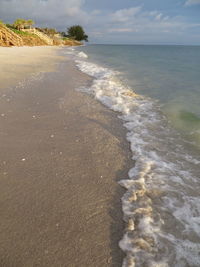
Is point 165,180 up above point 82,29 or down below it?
below

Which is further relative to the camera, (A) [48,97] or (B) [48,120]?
(A) [48,97]

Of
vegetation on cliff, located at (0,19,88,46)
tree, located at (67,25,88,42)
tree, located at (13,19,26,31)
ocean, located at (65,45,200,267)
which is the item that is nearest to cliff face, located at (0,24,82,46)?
vegetation on cliff, located at (0,19,88,46)

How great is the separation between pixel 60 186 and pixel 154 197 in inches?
64.7

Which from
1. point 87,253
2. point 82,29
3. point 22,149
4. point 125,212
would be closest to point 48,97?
point 22,149

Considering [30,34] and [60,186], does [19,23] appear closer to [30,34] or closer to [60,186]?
[30,34]

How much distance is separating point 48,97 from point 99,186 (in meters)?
5.82

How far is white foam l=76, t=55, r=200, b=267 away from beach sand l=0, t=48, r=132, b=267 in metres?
0.20

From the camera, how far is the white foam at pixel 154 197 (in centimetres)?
272

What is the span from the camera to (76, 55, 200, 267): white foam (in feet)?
8.91

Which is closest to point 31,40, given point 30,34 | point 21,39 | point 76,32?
point 30,34

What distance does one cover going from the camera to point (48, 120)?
6.43m

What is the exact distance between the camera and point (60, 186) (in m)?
3.75

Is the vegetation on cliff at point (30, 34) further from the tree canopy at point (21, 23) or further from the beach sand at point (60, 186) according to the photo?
the beach sand at point (60, 186)

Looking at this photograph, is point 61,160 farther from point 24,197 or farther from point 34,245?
point 34,245
